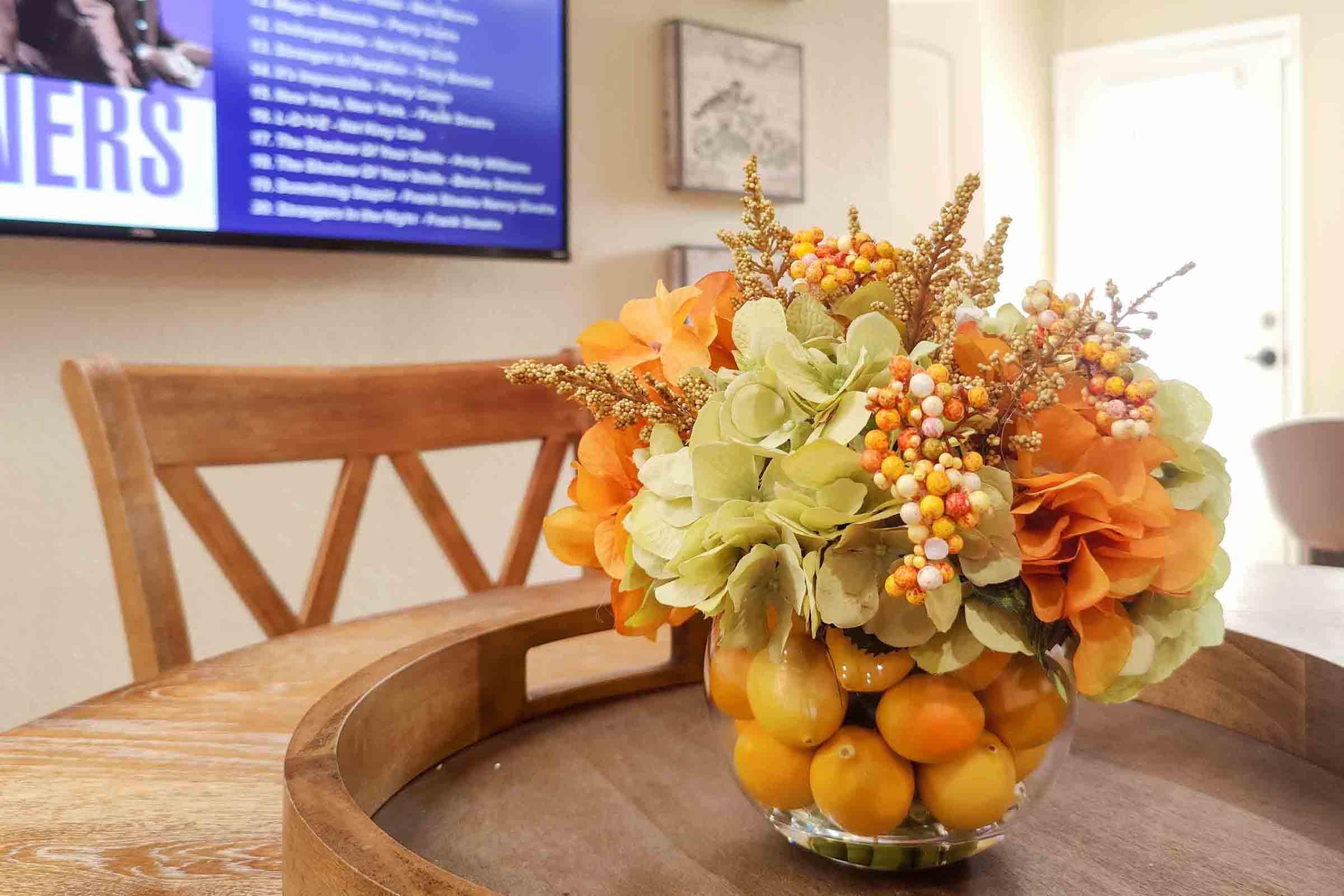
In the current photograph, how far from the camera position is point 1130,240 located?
4.55 metres

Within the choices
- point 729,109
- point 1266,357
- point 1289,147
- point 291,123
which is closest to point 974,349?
point 291,123

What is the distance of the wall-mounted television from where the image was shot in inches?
65.4

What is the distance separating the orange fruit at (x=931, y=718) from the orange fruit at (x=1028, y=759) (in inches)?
1.4

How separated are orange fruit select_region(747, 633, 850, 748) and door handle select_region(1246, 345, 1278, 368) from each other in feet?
14.5

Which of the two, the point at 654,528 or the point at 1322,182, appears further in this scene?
the point at 1322,182

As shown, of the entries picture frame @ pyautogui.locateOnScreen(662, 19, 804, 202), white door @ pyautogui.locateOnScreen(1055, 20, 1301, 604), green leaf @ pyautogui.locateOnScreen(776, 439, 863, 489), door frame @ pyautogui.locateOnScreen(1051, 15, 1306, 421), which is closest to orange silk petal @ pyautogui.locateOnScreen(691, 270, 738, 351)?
green leaf @ pyautogui.locateOnScreen(776, 439, 863, 489)

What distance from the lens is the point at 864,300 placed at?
51cm

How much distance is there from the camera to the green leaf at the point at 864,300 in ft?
1.67

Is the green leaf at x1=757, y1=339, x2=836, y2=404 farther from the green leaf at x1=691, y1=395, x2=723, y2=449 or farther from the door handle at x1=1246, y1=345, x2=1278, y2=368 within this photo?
the door handle at x1=1246, y1=345, x2=1278, y2=368

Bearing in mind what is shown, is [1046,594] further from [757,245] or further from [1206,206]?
[1206,206]

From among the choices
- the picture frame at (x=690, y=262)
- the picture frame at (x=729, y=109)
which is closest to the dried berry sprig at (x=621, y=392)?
the picture frame at (x=690, y=262)

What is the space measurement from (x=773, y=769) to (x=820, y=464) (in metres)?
0.15

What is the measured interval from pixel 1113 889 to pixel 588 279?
2059mm

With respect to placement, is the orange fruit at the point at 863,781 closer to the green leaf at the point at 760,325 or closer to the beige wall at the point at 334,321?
the green leaf at the point at 760,325
